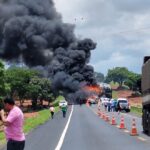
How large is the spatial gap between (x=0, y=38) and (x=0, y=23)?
3.72 metres

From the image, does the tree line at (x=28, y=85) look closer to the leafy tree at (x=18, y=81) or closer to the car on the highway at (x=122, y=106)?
the leafy tree at (x=18, y=81)

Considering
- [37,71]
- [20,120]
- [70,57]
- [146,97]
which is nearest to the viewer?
[20,120]

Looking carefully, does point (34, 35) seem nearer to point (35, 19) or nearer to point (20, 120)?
point (35, 19)

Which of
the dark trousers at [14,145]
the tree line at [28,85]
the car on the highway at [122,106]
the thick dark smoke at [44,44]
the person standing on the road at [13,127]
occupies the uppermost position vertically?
the thick dark smoke at [44,44]

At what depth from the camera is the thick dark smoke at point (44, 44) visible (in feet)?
365

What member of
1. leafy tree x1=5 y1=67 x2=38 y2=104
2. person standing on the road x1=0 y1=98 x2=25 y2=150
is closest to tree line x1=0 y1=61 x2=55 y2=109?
leafy tree x1=5 y1=67 x2=38 y2=104

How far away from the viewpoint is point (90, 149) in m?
18.1

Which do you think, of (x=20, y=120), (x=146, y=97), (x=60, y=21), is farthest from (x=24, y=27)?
(x=20, y=120)

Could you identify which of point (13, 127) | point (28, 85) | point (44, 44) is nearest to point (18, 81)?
point (28, 85)

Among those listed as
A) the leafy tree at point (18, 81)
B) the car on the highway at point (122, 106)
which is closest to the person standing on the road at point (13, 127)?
the car on the highway at point (122, 106)

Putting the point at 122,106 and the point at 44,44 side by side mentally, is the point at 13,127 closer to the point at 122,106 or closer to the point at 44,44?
the point at 122,106

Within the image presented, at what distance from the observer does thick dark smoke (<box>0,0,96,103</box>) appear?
111 m

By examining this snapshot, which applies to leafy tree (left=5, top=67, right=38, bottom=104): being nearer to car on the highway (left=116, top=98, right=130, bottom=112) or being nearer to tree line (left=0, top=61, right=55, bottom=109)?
tree line (left=0, top=61, right=55, bottom=109)

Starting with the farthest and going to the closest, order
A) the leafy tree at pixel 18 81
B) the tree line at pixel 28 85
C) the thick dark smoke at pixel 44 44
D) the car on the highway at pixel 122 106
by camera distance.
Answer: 1. the thick dark smoke at pixel 44 44
2. the tree line at pixel 28 85
3. the leafy tree at pixel 18 81
4. the car on the highway at pixel 122 106
